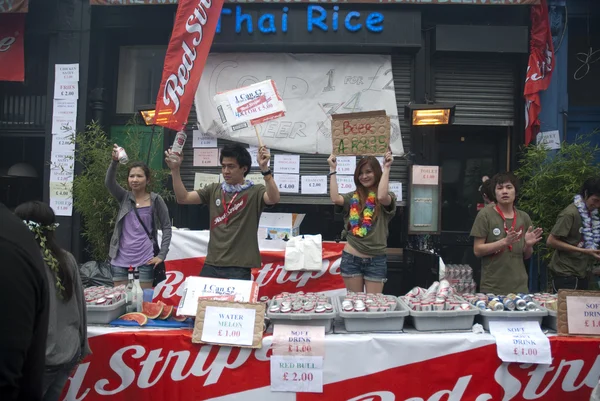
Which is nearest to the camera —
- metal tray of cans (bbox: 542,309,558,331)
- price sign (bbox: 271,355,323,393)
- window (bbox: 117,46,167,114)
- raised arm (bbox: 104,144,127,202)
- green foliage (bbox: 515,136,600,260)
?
price sign (bbox: 271,355,323,393)

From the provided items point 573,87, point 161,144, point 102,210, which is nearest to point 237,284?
point 102,210

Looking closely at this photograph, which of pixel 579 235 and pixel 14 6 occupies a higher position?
pixel 14 6

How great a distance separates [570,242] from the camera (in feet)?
14.2

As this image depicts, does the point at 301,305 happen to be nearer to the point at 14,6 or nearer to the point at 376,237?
the point at 376,237

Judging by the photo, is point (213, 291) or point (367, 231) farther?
point (367, 231)

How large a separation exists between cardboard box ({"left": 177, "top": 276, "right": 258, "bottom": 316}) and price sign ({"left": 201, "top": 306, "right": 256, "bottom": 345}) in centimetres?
15

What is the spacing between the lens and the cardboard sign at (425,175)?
253 inches

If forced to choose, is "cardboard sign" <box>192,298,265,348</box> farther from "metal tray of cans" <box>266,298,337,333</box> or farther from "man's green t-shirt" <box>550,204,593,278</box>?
"man's green t-shirt" <box>550,204,593,278</box>

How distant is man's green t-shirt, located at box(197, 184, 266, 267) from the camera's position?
3.71m

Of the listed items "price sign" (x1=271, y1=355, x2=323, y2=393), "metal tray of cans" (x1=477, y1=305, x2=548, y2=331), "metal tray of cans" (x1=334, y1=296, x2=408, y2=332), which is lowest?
"price sign" (x1=271, y1=355, x2=323, y2=393)

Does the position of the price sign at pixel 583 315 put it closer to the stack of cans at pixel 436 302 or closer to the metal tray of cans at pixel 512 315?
the metal tray of cans at pixel 512 315

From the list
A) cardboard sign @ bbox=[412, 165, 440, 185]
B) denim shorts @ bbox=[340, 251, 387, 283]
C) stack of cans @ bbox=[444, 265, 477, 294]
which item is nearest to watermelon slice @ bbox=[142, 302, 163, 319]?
denim shorts @ bbox=[340, 251, 387, 283]

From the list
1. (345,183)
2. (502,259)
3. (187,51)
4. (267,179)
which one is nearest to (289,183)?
(345,183)

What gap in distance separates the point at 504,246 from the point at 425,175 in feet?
9.05
